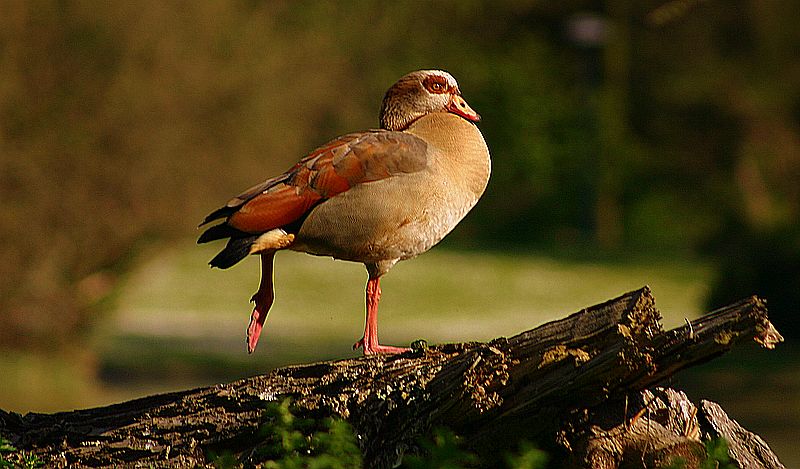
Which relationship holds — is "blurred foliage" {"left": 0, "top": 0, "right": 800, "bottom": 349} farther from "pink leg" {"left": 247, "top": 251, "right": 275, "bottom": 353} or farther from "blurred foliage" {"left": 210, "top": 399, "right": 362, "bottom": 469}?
"blurred foliage" {"left": 210, "top": 399, "right": 362, "bottom": 469}

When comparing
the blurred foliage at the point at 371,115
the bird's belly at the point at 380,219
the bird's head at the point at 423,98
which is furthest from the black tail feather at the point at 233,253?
the blurred foliage at the point at 371,115

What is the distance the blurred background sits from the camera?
15.8 meters

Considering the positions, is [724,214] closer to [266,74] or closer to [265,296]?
[266,74]

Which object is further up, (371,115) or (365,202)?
(371,115)

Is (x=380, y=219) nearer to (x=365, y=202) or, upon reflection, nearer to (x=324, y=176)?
(x=365, y=202)

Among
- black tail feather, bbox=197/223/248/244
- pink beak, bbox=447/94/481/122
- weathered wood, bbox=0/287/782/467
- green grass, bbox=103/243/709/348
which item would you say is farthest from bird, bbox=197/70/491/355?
green grass, bbox=103/243/709/348

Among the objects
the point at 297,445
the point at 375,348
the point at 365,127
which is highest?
the point at 365,127

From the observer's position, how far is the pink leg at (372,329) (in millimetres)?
5957

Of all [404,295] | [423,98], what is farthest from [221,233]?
[404,295]

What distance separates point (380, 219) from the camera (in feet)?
18.8

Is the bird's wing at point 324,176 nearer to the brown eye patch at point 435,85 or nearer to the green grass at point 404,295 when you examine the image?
the brown eye patch at point 435,85

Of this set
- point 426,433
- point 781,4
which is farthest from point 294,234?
point 781,4

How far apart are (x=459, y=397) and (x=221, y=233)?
136 cm

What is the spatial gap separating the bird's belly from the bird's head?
541 millimetres
